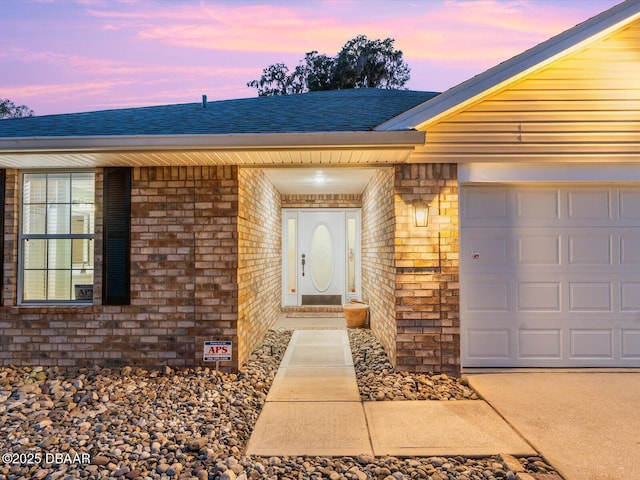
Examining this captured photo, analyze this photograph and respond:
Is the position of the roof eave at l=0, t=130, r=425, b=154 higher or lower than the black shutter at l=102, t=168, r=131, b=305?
higher

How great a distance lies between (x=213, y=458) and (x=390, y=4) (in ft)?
40.8

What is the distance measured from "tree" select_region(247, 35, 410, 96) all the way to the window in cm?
2093

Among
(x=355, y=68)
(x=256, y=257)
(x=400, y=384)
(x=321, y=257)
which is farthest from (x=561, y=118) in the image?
(x=355, y=68)

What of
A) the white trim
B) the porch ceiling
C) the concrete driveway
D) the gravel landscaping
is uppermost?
the porch ceiling

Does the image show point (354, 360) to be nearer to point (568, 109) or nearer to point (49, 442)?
point (49, 442)

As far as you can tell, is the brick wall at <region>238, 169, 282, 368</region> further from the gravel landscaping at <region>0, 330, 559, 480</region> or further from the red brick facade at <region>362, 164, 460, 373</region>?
the red brick facade at <region>362, 164, 460, 373</region>

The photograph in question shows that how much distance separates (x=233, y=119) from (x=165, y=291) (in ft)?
7.40

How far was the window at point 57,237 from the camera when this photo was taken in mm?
4754

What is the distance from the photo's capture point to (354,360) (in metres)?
5.10

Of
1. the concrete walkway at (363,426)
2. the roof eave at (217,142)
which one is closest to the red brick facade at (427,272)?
the roof eave at (217,142)

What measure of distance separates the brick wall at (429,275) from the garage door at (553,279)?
0.82ft

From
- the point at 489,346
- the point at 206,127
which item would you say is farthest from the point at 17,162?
the point at 489,346

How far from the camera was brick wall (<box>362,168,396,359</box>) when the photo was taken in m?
4.65

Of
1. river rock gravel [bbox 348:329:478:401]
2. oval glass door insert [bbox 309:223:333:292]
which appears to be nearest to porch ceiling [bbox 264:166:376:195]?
oval glass door insert [bbox 309:223:333:292]
